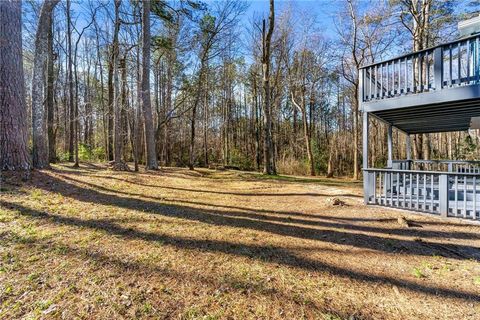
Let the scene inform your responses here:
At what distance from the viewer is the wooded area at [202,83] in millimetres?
7551

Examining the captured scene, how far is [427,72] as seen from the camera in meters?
5.19

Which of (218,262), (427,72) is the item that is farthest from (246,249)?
(427,72)

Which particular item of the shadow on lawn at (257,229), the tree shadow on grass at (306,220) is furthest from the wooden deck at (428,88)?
the shadow on lawn at (257,229)

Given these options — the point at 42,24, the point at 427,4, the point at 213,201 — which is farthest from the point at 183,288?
the point at 427,4

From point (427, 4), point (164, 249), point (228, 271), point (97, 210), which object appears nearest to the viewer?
point (228, 271)

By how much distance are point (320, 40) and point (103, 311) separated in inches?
792

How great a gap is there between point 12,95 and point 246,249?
6386mm

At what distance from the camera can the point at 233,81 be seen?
22.9m

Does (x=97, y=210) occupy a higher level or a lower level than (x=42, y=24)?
lower

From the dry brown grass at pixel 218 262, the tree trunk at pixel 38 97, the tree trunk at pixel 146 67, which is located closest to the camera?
the dry brown grass at pixel 218 262

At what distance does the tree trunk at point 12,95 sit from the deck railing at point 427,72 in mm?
8382

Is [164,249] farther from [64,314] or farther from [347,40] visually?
[347,40]

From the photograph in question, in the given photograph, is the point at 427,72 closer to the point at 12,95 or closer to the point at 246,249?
the point at 246,249

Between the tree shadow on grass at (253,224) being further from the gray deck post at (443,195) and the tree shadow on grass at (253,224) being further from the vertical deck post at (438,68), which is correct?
the vertical deck post at (438,68)
